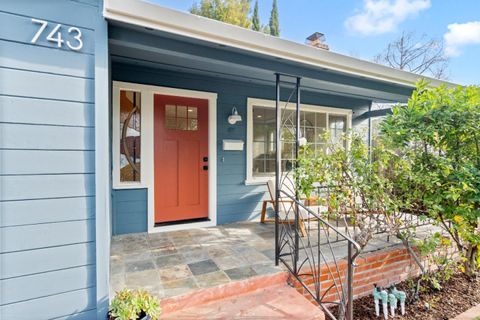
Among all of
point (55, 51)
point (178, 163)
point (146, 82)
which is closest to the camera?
point (55, 51)

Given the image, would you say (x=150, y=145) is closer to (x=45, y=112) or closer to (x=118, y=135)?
(x=118, y=135)

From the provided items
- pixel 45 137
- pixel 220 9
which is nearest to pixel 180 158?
pixel 45 137

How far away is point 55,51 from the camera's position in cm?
162

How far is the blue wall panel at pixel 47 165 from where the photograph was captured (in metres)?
1.51

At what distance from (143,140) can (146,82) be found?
749 mm

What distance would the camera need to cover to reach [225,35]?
6.92 feet

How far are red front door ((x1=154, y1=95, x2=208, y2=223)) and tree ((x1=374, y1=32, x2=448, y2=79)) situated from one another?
532 inches

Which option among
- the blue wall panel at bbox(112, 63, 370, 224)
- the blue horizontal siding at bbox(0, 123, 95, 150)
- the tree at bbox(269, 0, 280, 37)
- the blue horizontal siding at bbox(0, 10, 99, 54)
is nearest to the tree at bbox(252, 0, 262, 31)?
the tree at bbox(269, 0, 280, 37)

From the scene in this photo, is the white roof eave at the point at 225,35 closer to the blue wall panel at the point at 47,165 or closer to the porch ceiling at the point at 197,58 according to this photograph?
the porch ceiling at the point at 197,58

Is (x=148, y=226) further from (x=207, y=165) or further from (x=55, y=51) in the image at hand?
(x=55, y=51)

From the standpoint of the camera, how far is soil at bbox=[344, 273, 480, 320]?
7.70 feet

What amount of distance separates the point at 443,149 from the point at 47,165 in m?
3.39

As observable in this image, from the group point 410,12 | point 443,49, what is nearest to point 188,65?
point 410,12

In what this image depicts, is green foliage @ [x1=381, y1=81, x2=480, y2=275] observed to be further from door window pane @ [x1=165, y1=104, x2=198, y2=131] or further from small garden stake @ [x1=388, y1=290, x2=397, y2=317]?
door window pane @ [x1=165, y1=104, x2=198, y2=131]
